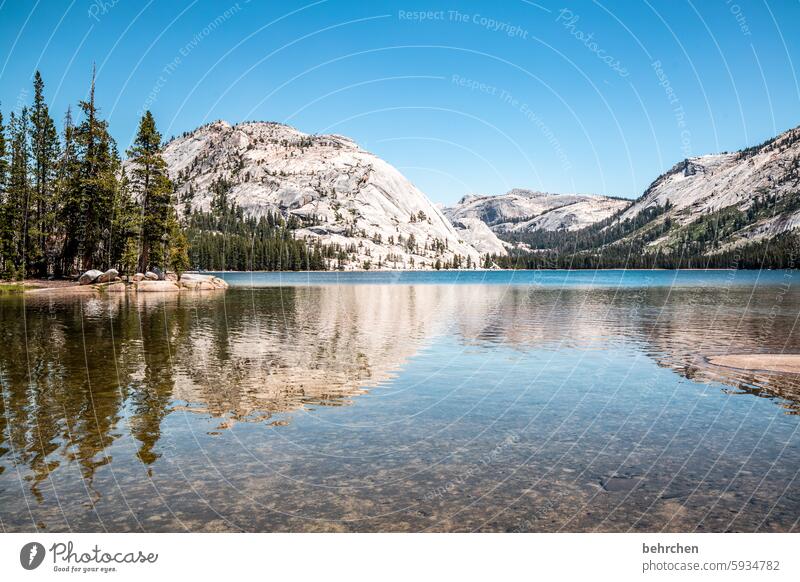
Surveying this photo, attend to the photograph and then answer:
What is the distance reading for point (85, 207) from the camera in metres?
97.6

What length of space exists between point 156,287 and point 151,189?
59.7ft

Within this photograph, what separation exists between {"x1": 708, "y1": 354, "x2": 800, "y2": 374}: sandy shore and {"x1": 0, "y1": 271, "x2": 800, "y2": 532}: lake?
1432 mm

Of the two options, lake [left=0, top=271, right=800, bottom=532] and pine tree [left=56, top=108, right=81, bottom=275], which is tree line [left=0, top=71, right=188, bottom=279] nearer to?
pine tree [left=56, top=108, right=81, bottom=275]

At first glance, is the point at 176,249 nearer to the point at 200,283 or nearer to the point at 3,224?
the point at 200,283

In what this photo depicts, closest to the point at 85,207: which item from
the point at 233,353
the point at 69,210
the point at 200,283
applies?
the point at 69,210

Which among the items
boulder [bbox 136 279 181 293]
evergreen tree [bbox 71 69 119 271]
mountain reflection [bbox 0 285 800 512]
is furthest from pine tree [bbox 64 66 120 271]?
mountain reflection [bbox 0 285 800 512]

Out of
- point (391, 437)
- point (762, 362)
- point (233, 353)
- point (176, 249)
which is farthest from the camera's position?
point (176, 249)

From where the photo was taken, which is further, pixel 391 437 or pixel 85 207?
pixel 85 207

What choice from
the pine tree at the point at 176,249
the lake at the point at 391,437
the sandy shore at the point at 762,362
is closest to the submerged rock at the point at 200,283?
the pine tree at the point at 176,249

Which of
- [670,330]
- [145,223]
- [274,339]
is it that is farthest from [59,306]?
[670,330]

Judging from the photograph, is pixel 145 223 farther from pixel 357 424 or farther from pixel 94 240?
pixel 357 424

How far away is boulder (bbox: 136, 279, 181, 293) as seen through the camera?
92.2 metres

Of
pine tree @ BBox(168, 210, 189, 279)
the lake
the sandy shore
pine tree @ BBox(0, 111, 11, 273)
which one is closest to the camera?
the lake

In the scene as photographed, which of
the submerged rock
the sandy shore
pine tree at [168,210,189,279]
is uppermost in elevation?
pine tree at [168,210,189,279]
